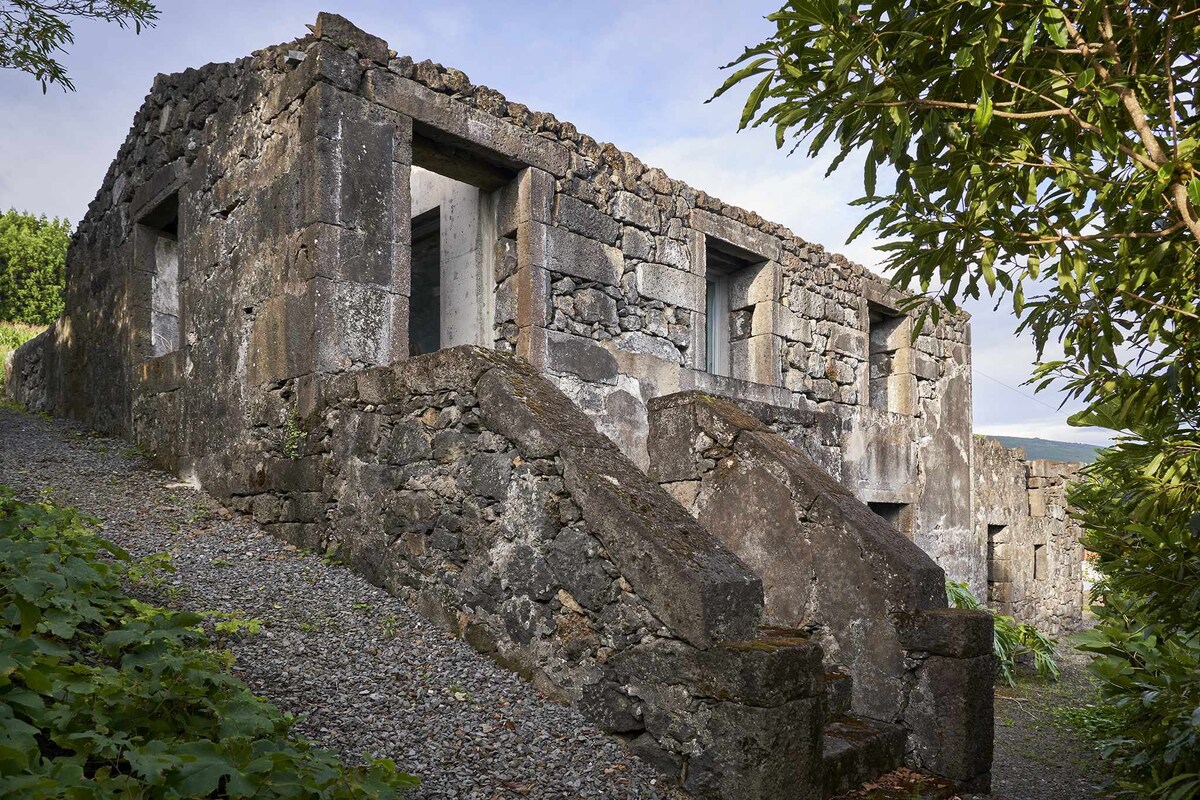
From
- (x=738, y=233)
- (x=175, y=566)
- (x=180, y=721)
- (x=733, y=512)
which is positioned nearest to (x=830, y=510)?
(x=733, y=512)

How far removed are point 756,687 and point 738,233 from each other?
18.3ft

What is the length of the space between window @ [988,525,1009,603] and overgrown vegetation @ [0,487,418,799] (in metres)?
10.3

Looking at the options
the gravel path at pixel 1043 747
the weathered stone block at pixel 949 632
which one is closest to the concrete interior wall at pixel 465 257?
the weathered stone block at pixel 949 632

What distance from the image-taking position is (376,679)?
343cm

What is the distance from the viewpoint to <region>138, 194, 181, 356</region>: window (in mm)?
7535

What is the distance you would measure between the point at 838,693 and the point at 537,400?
6.43 feet

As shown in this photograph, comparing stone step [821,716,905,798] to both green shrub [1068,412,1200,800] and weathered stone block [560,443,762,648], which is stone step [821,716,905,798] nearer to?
weathered stone block [560,443,762,648]

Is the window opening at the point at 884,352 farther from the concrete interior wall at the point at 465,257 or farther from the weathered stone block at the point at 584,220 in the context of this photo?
the concrete interior wall at the point at 465,257

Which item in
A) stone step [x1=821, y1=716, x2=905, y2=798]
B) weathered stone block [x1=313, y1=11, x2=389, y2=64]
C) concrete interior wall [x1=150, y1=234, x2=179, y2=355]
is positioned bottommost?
stone step [x1=821, y1=716, x2=905, y2=798]

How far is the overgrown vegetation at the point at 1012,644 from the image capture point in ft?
27.0

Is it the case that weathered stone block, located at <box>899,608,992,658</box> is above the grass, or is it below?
below

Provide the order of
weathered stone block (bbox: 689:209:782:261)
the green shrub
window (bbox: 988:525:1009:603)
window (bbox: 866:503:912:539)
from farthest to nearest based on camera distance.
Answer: window (bbox: 988:525:1009:603), window (bbox: 866:503:912:539), weathered stone block (bbox: 689:209:782:261), the green shrub

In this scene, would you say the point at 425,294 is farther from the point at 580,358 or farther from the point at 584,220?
the point at 580,358

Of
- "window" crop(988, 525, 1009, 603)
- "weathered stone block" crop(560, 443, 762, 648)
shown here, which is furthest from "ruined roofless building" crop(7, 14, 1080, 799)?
"window" crop(988, 525, 1009, 603)
